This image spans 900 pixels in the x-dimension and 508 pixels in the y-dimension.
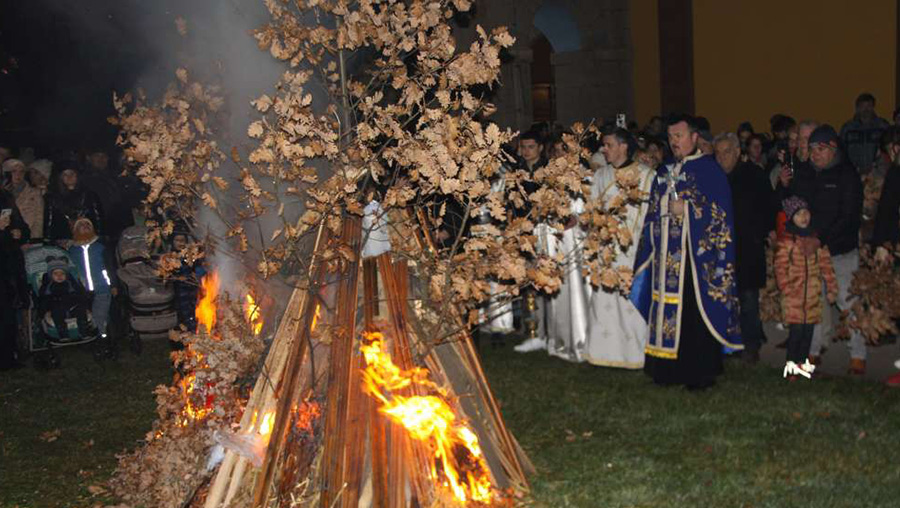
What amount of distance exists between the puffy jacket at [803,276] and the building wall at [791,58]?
5.88m

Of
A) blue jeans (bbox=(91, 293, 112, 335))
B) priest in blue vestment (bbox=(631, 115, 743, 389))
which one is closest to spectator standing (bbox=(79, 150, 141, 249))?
blue jeans (bbox=(91, 293, 112, 335))

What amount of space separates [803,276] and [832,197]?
2.18 feet

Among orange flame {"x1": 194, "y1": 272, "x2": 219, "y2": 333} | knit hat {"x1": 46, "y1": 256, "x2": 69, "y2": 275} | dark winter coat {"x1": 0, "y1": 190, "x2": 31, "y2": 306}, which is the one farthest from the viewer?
knit hat {"x1": 46, "y1": 256, "x2": 69, "y2": 275}

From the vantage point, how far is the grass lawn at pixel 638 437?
602 centimetres

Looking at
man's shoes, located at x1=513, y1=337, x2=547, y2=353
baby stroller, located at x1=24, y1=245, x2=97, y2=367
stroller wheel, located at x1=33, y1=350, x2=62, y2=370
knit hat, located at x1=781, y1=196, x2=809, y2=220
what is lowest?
man's shoes, located at x1=513, y1=337, x2=547, y2=353

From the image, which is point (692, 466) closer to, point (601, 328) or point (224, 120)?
point (601, 328)

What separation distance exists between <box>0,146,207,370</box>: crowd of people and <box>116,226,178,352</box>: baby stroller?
156 millimetres

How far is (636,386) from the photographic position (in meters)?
8.48

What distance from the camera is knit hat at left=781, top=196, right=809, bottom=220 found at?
28.0 feet

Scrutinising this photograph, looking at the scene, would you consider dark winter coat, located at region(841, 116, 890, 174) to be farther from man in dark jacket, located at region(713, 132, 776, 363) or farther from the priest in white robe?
the priest in white robe

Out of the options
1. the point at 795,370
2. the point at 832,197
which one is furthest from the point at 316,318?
the point at 832,197

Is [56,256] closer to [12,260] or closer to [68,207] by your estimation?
[12,260]

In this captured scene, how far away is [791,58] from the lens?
14625 mm

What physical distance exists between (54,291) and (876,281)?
7546mm
